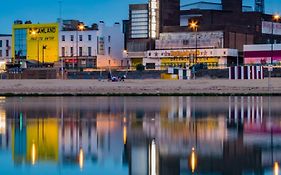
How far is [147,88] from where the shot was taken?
76.0 metres

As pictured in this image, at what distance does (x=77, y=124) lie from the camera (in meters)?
32.5

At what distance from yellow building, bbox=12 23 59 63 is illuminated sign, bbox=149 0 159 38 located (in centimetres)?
1573

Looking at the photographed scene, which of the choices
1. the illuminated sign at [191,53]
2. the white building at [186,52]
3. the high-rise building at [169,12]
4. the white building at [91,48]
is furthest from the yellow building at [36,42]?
the high-rise building at [169,12]

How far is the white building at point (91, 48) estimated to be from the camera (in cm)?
11625

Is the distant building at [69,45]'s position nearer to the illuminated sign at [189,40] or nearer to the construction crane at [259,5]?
the illuminated sign at [189,40]

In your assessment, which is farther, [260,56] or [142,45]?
[142,45]

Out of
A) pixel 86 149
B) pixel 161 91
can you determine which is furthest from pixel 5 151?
pixel 161 91

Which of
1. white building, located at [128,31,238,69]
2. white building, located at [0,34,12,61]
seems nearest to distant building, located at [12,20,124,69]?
white building, located at [0,34,12,61]

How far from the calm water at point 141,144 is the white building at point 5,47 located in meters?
86.8

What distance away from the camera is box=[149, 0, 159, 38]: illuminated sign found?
11981 centimetres

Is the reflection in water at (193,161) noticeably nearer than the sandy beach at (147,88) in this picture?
Yes

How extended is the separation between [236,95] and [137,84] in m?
15.6

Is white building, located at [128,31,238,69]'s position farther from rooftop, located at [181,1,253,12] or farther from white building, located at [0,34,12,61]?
white building, located at [0,34,12,61]

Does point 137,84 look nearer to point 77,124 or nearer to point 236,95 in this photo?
point 236,95
